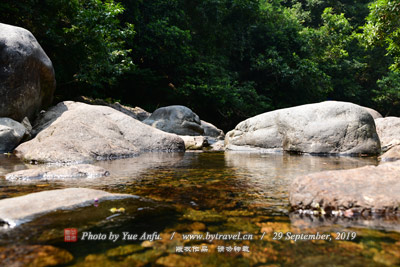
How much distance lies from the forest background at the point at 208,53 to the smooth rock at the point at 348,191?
9.29 metres

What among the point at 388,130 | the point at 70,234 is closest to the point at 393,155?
the point at 388,130

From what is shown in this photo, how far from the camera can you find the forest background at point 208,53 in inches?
434

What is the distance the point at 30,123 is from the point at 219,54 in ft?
47.4

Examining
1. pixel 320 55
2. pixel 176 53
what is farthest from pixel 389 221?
pixel 320 55

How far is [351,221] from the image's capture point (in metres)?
2.44

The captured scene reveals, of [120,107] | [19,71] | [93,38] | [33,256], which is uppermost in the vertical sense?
[93,38]

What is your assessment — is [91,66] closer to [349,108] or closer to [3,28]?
[3,28]

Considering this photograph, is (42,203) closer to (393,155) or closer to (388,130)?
(393,155)

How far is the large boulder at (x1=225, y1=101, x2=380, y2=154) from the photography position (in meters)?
8.82

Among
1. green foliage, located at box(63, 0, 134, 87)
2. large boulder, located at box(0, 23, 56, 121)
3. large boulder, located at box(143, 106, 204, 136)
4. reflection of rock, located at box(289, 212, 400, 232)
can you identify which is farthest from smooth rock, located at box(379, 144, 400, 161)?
green foliage, located at box(63, 0, 134, 87)

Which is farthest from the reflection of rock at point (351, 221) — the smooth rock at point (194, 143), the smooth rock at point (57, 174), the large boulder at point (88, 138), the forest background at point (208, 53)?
the forest background at point (208, 53)

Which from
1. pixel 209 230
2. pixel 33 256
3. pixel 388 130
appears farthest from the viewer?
pixel 388 130

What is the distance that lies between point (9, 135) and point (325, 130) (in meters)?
8.18

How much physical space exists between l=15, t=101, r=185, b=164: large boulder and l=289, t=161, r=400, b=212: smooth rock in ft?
15.0
